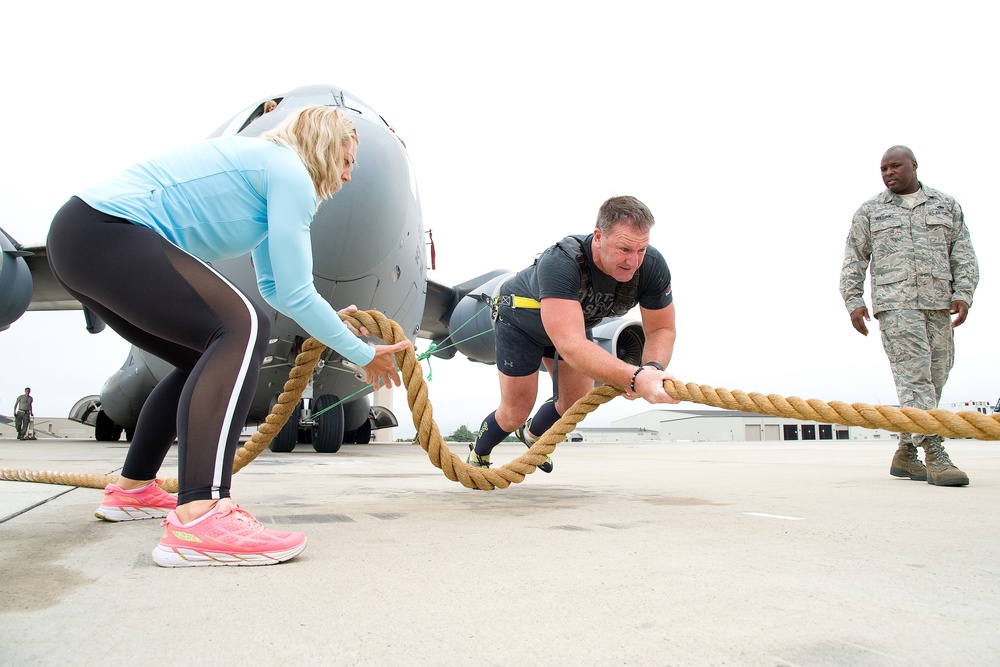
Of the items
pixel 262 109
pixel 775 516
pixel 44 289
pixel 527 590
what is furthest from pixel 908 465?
pixel 44 289

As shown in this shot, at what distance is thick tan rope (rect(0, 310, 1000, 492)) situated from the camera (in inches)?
69.5

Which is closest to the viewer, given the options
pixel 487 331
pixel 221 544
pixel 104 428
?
pixel 221 544

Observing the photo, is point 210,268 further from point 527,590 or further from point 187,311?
point 527,590

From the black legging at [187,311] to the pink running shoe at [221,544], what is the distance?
97 millimetres

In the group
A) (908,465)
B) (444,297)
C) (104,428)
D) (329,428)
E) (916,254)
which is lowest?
(104,428)

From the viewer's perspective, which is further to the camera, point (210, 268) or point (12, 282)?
point (12, 282)

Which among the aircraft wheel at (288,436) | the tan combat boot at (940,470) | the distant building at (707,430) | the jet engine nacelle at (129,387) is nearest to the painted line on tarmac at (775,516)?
the tan combat boot at (940,470)

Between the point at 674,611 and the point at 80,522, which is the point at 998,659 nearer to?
the point at 674,611

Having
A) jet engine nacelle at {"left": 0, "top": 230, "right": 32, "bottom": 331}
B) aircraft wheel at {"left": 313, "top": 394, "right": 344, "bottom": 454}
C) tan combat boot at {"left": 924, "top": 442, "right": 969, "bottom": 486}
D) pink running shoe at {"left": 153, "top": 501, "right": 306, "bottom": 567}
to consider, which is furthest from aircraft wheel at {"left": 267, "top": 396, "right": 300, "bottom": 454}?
pink running shoe at {"left": 153, "top": 501, "right": 306, "bottom": 567}

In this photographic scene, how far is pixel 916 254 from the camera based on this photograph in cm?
383

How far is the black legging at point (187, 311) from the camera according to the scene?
5.84 feet

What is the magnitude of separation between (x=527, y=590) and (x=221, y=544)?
81 cm

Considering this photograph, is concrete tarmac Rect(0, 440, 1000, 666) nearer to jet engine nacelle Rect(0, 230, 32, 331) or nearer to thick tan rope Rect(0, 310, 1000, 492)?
thick tan rope Rect(0, 310, 1000, 492)

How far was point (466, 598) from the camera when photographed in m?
1.27
